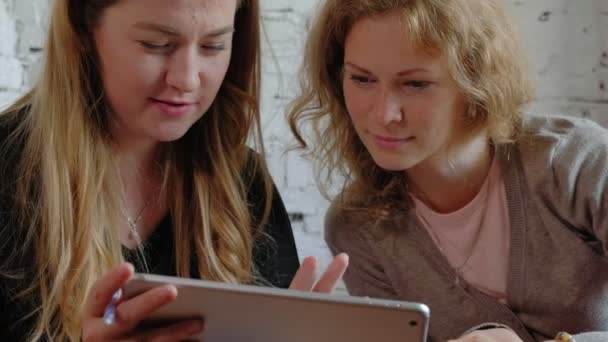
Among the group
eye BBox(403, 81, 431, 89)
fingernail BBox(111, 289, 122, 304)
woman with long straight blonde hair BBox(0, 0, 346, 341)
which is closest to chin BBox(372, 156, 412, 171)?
eye BBox(403, 81, 431, 89)

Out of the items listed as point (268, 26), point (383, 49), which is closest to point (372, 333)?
point (383, 49)

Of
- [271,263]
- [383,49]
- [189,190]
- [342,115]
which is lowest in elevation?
[271,263]

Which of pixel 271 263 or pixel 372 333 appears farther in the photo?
pixel 271 263

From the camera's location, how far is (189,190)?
1162mm

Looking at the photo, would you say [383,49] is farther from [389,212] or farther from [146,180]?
[146,180]

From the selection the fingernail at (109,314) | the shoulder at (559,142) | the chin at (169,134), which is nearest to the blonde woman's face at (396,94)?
the shoulder at (559,142)

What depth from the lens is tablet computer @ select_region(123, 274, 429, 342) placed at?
2.25 ft

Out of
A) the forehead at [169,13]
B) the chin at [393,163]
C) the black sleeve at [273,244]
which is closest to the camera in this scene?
the forehead at [169,13]

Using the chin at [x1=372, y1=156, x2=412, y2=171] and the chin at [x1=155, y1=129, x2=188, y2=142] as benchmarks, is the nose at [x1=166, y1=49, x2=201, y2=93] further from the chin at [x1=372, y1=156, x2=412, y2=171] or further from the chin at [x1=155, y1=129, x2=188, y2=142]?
the chin at [x1=372, y1=156, x2=412, y2=171]

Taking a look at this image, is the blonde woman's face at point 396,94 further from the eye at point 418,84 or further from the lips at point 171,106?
the lips at point 171,106

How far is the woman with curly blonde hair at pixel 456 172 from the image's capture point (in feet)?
3.39

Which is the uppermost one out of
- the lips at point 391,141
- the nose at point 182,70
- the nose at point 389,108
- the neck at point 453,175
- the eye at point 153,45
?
the eye at point 153,45

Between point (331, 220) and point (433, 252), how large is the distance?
0.55 ft

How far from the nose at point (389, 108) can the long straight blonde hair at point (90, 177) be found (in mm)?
216
